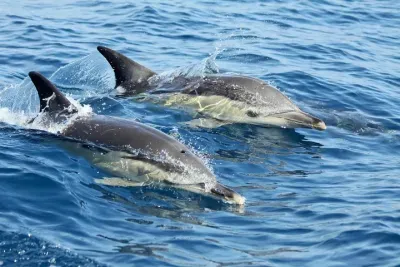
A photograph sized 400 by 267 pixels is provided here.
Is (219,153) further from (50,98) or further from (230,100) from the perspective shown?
(50,98)

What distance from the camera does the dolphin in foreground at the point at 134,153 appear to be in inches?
413

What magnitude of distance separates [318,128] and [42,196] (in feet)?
18.1

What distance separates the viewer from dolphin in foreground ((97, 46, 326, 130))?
1416cm

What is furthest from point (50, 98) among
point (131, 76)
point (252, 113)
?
point (252, 113)

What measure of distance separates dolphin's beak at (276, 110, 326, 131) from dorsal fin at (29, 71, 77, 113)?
13.0ft

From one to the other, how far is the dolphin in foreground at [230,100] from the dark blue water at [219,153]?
26 centimetres

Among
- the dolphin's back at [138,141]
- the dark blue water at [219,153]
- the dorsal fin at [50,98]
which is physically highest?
the dorsal fin at [50,98]

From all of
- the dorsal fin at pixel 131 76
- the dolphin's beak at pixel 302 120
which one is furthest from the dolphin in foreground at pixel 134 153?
the dolphin's beak at pixel 302 120

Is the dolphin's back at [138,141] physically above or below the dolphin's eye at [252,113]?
above

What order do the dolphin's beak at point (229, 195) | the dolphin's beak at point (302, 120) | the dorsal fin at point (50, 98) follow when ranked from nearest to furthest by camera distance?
the dolphin's beak at point (229, 195), the dorsal fin at point (50, 98), the dolphin's beak at point (302, 120)

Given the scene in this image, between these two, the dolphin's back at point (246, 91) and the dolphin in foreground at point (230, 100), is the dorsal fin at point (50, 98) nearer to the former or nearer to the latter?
the dolphin in foreground at point (230, 100)

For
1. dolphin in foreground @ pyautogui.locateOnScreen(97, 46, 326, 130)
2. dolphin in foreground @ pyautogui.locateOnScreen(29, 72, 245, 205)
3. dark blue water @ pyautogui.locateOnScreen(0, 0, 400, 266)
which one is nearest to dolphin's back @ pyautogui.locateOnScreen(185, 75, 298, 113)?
dolphin in foreground @ pyautogui.locateOnScreen(97, 46, 326, 130)

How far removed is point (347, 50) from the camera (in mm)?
21156

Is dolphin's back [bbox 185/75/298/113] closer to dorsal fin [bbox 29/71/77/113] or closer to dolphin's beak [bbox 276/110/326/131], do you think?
dolphin's beak [bbox 276/110/326/131]
